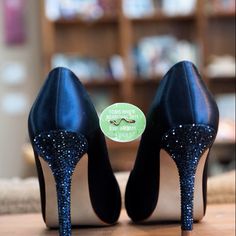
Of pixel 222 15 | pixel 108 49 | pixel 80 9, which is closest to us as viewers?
pixel 80 9

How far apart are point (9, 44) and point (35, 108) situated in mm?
2600

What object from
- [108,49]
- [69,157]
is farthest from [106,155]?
[108,49]

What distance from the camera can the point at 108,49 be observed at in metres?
3.30

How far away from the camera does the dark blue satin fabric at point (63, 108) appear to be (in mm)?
773

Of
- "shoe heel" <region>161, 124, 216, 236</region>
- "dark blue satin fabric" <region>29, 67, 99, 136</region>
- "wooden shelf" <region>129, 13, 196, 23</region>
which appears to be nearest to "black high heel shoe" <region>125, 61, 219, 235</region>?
"shoe heel" <region>161, 124, 216, 236</region>

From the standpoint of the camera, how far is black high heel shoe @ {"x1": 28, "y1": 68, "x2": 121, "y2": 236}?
78 centimetres

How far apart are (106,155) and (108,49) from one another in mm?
2495

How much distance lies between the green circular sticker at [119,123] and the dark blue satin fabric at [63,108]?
3 cm

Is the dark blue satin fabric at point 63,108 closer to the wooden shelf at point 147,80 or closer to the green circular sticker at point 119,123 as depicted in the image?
the green circular sticker at point 119,123

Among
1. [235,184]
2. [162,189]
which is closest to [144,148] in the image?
[162,189]

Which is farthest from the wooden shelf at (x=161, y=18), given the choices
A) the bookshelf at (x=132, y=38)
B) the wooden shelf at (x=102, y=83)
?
the wooden shelf at (x=102, y=83)

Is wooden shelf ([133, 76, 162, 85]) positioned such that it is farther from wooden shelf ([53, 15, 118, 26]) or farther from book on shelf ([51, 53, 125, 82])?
wooden shelf ([53, 15, 118, 26])

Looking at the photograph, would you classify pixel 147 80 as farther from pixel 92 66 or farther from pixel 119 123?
pixel 119 123

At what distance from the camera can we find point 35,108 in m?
0.80
